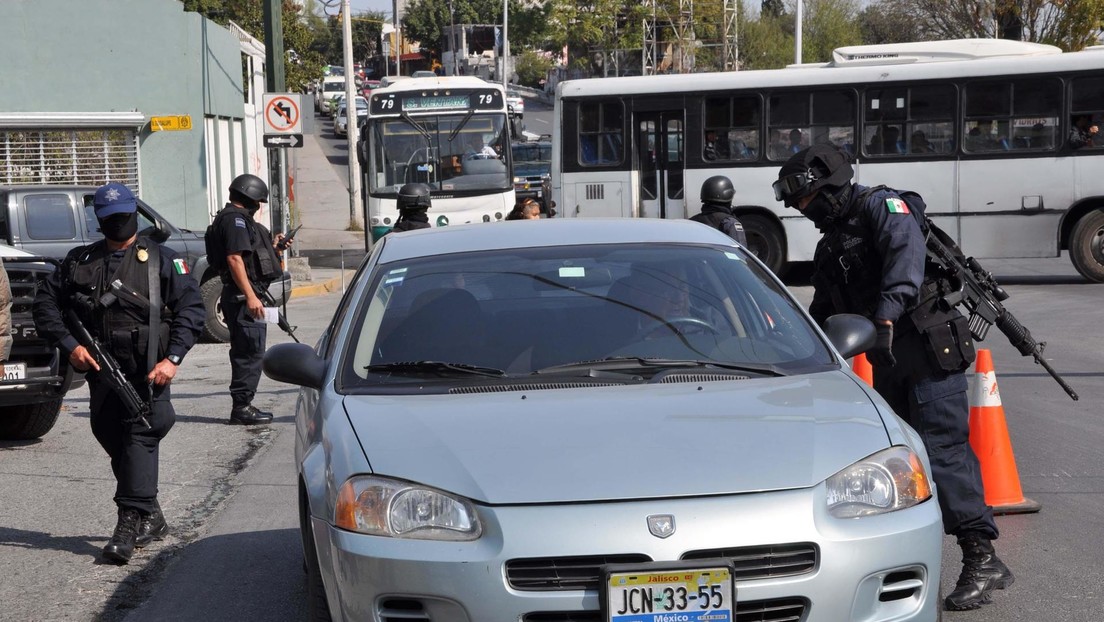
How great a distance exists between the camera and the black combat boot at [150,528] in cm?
641

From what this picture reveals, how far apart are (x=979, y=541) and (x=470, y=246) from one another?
2264 millimetres

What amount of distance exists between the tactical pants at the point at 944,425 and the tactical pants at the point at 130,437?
11.1ft

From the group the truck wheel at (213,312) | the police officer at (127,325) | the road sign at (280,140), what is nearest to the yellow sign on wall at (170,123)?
the road sign at (280,140)

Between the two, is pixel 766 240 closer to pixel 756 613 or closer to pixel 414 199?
pixel 414 199

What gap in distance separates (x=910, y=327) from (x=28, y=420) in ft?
21.3

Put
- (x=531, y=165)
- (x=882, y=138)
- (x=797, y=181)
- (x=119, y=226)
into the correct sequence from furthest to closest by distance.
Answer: (x=531, y=165)
(x=882, y=138)
(x=119, y=226)
(x=797, y=181)

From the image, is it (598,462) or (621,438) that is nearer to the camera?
(598,462)

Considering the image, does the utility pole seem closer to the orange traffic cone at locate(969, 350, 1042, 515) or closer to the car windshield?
the orange traffic cone at locate(969, 350, 1042, 515)

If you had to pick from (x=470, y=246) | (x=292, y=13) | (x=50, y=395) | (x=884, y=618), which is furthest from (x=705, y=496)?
(x=292, y=13)

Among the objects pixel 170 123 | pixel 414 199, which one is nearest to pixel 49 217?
pixel 414 199

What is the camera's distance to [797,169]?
215 inches

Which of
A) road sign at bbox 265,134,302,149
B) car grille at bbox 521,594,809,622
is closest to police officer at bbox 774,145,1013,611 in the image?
car grille at bbox 521,594,809,622

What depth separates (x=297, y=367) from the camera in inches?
178

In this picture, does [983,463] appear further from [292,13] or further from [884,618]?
[292,13]
